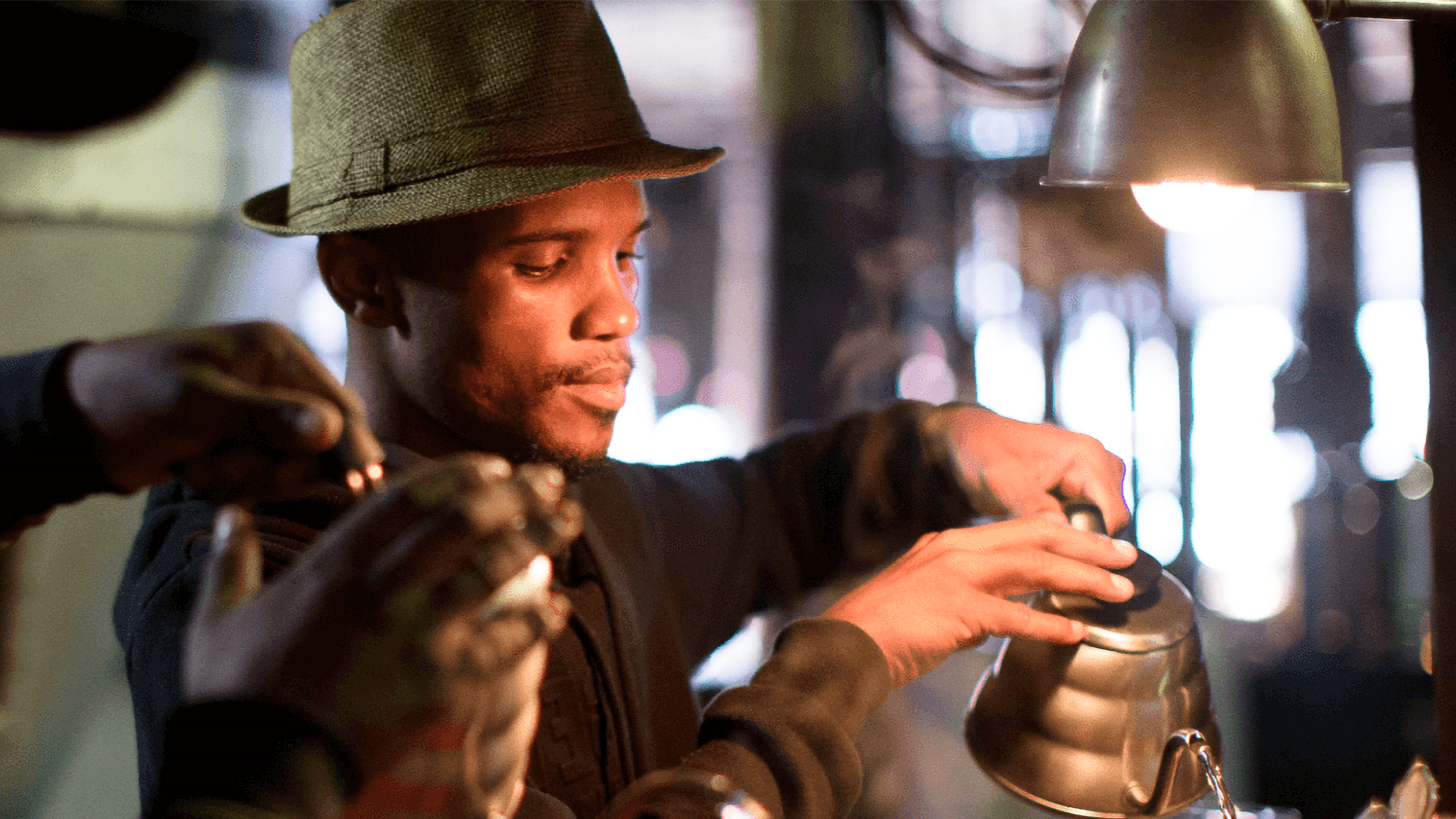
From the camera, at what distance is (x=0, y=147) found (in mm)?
1722

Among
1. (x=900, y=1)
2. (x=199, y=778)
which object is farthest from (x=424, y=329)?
(x=900, y=1)

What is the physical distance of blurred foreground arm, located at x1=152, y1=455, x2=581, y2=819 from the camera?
504 millimetres

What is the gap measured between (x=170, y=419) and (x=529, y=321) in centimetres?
54

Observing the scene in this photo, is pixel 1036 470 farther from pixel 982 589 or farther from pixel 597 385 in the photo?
pixel 597 385

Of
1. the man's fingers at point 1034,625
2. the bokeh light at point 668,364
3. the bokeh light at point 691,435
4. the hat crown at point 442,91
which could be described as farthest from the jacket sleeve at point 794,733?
the bokeh light at point 668,364

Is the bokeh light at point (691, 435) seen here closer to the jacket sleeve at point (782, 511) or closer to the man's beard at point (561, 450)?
the jacket sleeve at point (782, 511)

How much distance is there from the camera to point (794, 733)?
87cm

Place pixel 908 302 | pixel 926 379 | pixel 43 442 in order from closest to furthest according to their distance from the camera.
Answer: pixel 43 442
pixel 908 302
pixel 926 379

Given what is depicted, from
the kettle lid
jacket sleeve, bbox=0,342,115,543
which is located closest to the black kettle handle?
the kettle lid

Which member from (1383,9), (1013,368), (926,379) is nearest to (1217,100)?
(1383,9)

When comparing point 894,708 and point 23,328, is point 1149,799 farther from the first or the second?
point 894,708

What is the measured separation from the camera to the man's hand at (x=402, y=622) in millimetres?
504

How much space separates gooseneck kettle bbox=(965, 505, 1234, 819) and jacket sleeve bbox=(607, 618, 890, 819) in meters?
0.15

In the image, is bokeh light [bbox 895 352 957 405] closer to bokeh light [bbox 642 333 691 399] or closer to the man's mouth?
bokeh light [bbox 642 333 691 399]
